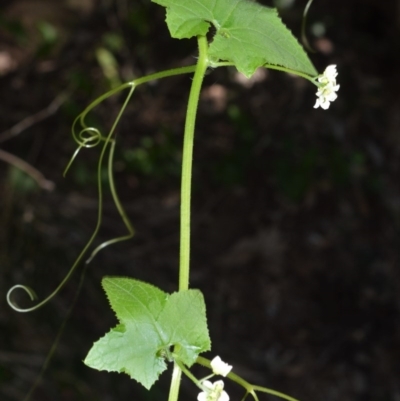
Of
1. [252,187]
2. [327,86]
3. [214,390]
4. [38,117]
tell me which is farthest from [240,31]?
[252,187]

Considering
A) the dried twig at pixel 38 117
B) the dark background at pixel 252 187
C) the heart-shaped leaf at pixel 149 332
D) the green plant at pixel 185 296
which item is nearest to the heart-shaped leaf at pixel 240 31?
the green plant at pixel 185 296

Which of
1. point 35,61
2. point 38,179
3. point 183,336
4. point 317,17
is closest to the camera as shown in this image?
point 183,336

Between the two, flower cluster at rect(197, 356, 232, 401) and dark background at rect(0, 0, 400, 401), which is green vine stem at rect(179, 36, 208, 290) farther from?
dark background at rect(0, 0, 400, 401)

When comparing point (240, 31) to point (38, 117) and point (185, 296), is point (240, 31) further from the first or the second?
point (38, 117)

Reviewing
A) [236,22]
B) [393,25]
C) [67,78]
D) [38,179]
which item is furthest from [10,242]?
[393,25]

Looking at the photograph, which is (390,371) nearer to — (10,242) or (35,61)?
(10,242)
